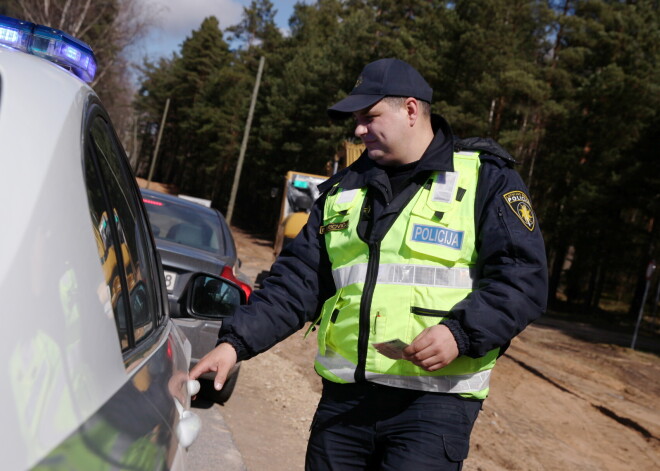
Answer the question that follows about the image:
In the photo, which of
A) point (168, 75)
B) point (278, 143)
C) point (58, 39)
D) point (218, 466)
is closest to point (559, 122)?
point (278, 143)

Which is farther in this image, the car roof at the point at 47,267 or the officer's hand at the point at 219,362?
the officer's hand at the point at 219,362

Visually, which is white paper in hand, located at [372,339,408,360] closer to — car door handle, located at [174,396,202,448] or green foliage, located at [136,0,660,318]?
car door handle, located at [174,396,202,448]

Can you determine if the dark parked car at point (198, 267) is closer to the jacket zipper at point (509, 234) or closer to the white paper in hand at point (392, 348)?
the white paper in hand at point (392, 348)

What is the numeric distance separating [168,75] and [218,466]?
79535mm

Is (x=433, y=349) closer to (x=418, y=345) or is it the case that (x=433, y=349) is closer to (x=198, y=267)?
(x=418, y=345)

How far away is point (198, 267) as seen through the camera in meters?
6.07

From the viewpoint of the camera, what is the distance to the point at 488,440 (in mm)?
7418

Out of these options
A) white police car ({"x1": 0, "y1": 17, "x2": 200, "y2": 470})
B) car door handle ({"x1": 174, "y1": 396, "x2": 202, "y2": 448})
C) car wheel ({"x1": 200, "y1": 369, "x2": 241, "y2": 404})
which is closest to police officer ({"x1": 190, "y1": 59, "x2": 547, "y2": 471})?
car door handle ({"x1": 174, "y1": 396, "x2": 202, "y2": 448})

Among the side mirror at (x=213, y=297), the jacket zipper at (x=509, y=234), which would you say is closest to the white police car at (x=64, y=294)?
the side mirror at (x=213, y=297)

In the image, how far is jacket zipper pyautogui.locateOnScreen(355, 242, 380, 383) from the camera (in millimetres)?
2541

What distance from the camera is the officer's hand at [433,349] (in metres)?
2.32

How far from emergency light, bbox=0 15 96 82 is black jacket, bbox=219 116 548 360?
114 centimetres

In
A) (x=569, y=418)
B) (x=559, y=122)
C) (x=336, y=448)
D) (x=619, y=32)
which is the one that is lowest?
(x=569, y=418)

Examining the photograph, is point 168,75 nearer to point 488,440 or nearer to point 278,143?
point 278,143
